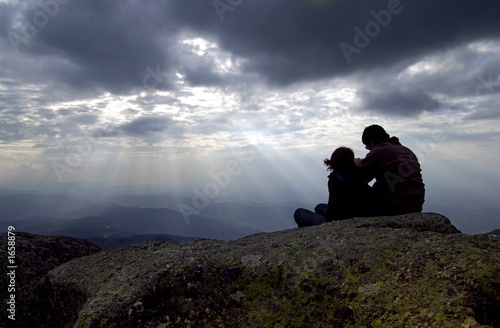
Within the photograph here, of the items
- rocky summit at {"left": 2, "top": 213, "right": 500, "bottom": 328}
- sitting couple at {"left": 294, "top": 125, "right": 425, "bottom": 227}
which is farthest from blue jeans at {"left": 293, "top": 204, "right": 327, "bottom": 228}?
rocky summit at {"left": 2, "top": 213, "right": 500, "bottom": 328}

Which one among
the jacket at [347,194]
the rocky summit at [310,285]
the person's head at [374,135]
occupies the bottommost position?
the rocky summit at [310,285]

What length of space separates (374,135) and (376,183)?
Result: 166 centimetres

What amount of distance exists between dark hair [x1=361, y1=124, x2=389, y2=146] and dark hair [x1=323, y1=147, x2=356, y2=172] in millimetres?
1179

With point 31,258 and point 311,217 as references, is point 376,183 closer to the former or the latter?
point 311,217

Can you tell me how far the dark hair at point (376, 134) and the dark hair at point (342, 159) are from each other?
1179mm

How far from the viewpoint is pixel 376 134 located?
925 centimetres

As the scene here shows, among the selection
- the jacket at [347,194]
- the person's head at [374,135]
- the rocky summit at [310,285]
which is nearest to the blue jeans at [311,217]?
the jacket at [347,194]

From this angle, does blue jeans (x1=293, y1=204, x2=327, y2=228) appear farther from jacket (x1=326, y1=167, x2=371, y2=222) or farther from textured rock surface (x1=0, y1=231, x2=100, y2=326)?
textured rock surface (x1=0, y1=231, x2=100, y2=326)

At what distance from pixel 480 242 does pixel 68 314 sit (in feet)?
26.8

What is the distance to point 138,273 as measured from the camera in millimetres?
5148

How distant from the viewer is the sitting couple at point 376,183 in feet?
27.0

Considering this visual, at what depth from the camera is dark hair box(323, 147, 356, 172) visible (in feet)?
28.1

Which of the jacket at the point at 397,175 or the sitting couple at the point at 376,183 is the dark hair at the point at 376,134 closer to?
the sitting couple at the point at 376,183

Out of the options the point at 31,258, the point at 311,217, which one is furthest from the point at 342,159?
the point at 31,258
